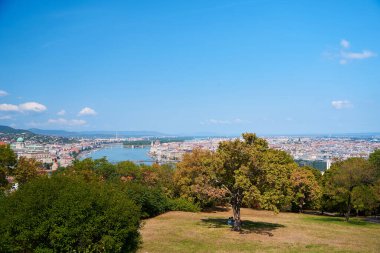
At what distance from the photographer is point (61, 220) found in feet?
53.4

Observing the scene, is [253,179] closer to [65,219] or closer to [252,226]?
[252,226]

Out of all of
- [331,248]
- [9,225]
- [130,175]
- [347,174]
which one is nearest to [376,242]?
[331,248]

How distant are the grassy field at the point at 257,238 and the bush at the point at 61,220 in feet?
9.11

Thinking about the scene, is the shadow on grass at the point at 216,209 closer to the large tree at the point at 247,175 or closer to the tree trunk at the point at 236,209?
the tree trunk at the point at 236,209

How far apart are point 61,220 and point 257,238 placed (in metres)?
12.1

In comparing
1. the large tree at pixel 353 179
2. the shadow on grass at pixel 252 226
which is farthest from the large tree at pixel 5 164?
the large tree at pixel 353 179

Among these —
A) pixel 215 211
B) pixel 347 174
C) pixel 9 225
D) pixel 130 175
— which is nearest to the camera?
pixel 9 225

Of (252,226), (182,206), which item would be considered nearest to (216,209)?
(182,206)

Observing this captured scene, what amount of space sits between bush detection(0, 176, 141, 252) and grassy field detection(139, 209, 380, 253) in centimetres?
278

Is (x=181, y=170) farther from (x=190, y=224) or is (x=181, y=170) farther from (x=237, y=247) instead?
(x=237, y=247)

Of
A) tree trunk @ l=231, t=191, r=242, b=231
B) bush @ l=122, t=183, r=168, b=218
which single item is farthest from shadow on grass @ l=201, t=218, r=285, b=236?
bush @ l=122, t=183, r=168, b=218

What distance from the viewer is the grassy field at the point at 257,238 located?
63.3 feet

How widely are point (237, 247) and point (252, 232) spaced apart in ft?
17.1

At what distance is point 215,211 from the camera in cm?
3975
